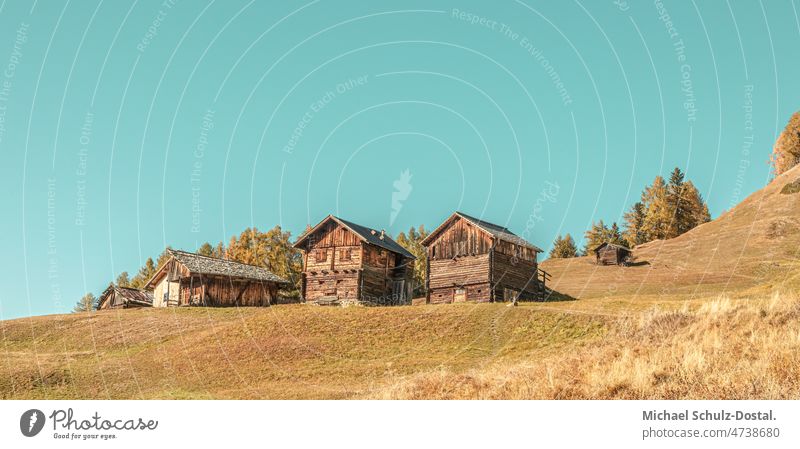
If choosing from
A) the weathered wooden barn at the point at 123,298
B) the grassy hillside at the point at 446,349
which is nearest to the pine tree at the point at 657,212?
the grassy hillside at the point at 446,349

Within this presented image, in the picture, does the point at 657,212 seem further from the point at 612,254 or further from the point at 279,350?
the point at 279,350

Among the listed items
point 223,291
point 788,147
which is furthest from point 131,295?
point 788,147

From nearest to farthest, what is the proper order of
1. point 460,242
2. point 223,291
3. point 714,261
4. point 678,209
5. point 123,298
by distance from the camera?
point 460,242 < point 223,291 < point 123,298 < point 714,261 < point 678,209

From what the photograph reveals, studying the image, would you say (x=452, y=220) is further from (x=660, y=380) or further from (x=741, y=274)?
(x=660, y=380)

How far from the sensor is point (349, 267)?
61281mm

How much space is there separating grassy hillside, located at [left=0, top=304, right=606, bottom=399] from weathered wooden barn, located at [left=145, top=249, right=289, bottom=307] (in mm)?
11889

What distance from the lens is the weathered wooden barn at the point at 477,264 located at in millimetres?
57562

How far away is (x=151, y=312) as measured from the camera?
61406mm

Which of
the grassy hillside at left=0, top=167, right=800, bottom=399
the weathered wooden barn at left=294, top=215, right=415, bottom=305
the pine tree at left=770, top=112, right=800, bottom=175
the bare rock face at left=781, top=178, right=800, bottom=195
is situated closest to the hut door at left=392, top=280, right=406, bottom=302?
the weathered wooden barn at left=294, top=215, right=415, bottom=305

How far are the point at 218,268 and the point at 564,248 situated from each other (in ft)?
229

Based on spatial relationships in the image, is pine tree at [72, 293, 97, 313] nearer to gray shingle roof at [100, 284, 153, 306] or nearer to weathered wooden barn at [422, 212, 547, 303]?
gray shingle roof at [100, 284, 153, 306]

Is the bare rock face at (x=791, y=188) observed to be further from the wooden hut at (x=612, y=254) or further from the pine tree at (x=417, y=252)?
the pine tree at (x=417, y=252)

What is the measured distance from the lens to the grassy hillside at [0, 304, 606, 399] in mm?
32531

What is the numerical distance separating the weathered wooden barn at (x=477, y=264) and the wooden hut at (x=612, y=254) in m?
30.7
